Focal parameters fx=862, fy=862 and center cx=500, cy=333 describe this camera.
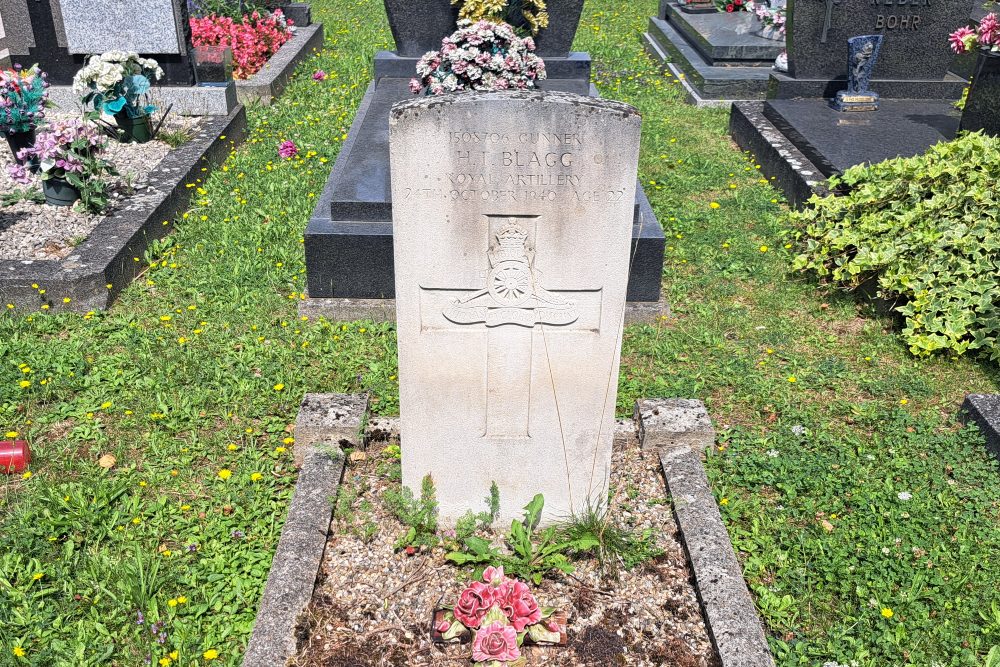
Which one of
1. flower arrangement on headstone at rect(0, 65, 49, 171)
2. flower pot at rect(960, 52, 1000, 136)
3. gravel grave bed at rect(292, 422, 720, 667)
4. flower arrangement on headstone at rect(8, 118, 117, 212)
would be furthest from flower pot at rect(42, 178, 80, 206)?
flower pot at rect(960, 52, 1000, 136)

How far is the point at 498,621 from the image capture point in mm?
2664

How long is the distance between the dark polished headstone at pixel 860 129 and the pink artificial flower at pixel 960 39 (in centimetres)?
53

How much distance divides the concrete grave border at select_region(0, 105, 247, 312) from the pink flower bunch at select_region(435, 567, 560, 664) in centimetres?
312

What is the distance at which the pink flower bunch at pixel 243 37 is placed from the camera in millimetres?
8906

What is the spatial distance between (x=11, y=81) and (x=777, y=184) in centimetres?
549

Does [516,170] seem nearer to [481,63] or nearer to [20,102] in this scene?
[481,63]

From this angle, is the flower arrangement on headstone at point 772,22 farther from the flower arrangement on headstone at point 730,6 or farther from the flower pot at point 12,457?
the flower pot at point 12,457

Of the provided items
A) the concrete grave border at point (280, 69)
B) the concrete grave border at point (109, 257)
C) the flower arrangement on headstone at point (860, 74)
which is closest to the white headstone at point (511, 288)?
the concrete grave border at point (109, 257)

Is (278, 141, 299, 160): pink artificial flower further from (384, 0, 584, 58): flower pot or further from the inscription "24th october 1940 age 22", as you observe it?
the inscription "24th october 1940 age 22"

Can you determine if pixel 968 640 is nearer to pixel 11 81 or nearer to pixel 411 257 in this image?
pixel 411 257

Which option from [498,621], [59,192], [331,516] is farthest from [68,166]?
[498,621]

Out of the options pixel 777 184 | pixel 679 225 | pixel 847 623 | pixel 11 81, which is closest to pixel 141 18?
pixel 11 81

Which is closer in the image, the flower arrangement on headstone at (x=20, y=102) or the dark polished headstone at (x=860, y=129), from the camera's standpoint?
the flower arrangement on headstone at (x=20, y=102)

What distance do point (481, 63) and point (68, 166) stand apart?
9.04 feet
